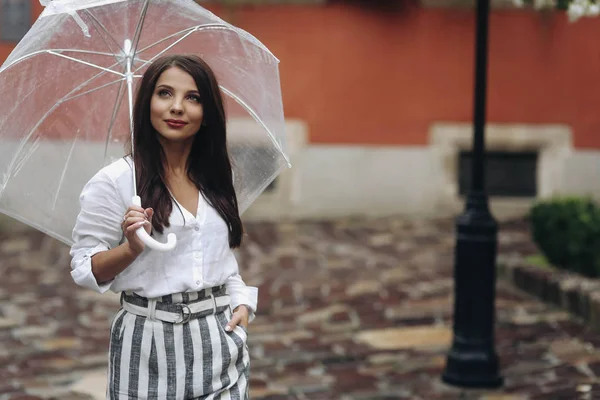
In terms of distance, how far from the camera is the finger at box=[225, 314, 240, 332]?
301 cm

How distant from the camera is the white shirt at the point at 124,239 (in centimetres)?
287

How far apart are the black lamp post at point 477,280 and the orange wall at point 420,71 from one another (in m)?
5.55

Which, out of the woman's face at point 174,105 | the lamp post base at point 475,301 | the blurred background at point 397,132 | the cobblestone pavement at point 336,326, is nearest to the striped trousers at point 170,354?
the woman's face at point 174,105

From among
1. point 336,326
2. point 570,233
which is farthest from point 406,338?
point 570,233

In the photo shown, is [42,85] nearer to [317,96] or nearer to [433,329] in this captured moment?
[433,329]

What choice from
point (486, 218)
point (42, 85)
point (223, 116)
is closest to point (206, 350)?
point (223, 116)

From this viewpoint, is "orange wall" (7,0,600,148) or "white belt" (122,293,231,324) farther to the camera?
"orange wall" (7,0,600,148)

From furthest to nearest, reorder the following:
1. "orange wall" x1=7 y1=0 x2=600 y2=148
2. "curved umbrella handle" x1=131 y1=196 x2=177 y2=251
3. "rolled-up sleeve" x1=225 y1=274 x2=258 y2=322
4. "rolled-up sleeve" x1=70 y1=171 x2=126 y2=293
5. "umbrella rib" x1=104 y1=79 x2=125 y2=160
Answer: "orange wall" x1=7 y1=0 x2=600 y2=148, "umbrella rib" x1=104 y1=79 x2=125 y2=160, "rolled-up sleeve" x1=225 y1=274 x2=258 y2=322, "rolled-up sleeve" x1=70 y1=171 x2=126 y2=293, "curved umbrella handle" x1=131 y1=196 x2=177 y2=251

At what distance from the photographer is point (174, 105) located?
294 centimetres

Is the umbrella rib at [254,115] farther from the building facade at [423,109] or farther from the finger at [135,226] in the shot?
the building facade at [423,109]

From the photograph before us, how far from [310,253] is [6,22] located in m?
4.15

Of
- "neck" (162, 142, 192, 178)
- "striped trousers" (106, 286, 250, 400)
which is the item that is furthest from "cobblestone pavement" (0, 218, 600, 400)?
"neck" (162, 142, 192, 178)

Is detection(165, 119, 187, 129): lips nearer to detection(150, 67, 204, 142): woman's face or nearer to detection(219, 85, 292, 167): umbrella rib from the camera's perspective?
detection(150, 67, 204, 142): woman's face

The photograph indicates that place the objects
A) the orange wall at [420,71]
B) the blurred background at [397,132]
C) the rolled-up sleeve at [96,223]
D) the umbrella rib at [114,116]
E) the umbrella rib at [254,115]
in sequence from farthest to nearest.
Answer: the orange wall at [420,71] < the blurred background at [397,132] < the umbrella rib at [254,115] < the umbrella rib at [114,116] < the rolled-up sleeve at [96,223]
